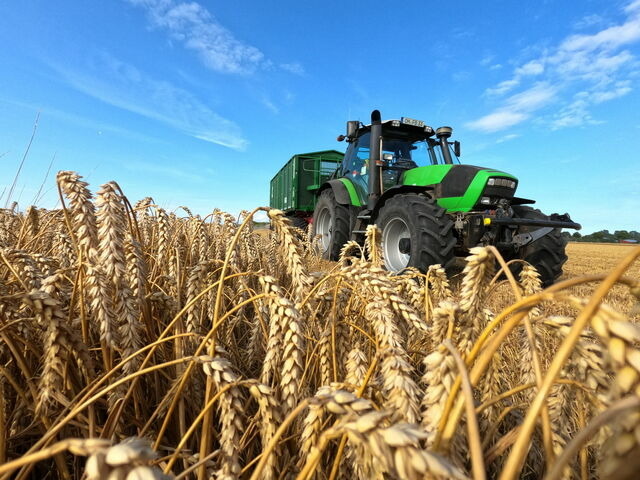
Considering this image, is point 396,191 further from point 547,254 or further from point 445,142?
point 547,254

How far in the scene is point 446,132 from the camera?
5195mm

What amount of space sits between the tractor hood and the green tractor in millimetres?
12

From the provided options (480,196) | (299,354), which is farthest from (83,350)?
(480,196)

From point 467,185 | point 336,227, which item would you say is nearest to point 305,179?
point 336,227

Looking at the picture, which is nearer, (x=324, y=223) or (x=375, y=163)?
(x=375, y=163)

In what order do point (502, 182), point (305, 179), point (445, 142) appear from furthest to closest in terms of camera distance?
point (305, 179)
point (445, 142)
point (502, 182)

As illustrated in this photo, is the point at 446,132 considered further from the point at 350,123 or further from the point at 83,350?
the point at 83,350

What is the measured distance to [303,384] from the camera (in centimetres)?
107

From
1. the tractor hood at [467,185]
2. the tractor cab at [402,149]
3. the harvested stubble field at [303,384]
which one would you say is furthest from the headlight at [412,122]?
the harvested stubble field at [303,384]

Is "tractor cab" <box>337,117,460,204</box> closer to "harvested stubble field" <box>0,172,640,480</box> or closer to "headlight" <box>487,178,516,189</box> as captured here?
"headlight" <box>487,178,516,189</box>

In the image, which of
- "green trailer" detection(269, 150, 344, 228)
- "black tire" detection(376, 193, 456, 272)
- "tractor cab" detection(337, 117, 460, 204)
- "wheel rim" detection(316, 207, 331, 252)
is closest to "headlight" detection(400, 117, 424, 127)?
"tractor cab" detection(337, 117, 460, 204)

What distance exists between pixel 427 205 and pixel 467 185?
80 cm

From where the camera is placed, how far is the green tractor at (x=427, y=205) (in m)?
3.67

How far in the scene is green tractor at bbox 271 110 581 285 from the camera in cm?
367
